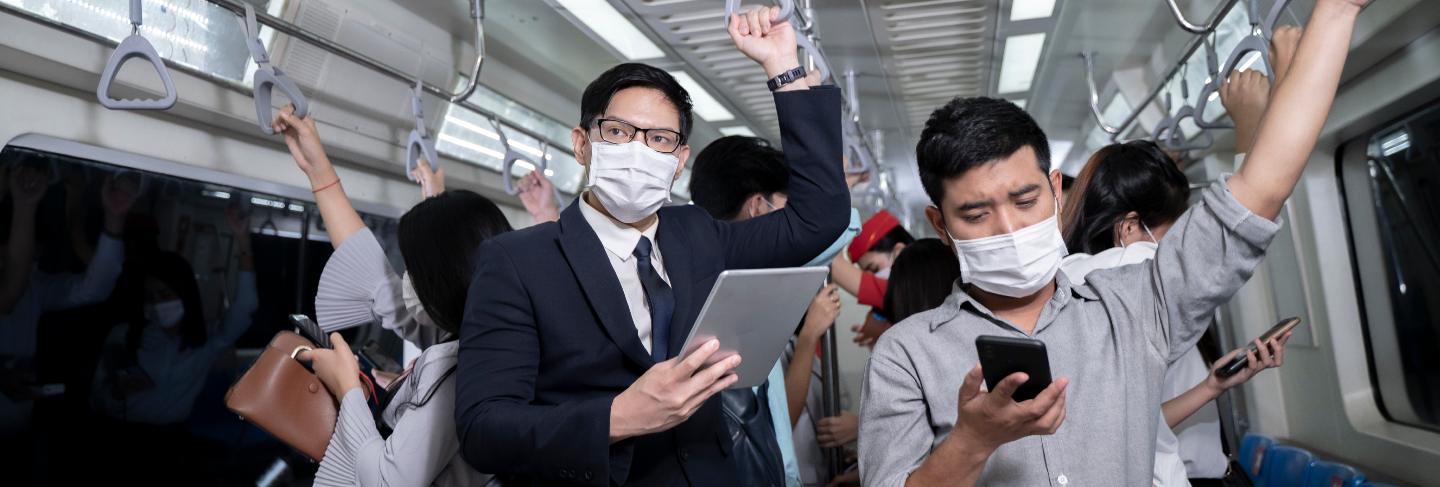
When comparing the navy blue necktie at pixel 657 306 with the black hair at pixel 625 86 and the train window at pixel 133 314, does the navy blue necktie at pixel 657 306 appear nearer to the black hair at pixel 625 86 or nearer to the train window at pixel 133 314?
the black hair at pixel 625 86

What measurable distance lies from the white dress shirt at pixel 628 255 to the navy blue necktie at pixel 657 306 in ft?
0.03

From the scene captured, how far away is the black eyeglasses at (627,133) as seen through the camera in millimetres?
1666

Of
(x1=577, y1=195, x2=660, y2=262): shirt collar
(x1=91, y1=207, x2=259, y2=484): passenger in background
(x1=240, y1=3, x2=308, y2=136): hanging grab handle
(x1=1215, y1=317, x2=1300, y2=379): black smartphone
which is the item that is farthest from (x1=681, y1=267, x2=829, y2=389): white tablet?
(x1=91, y1=207, x2=259, y2=484): passenger in background

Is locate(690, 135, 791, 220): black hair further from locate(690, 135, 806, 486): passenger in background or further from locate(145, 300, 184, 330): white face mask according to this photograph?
locate(145, 300, 184, 330): white face mask

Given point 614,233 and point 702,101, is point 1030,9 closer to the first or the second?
point 702,101

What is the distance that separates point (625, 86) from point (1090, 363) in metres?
0.97

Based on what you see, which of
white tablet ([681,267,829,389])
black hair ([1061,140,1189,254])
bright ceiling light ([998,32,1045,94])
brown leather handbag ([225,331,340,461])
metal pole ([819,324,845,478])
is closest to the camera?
white tablet ([681,267,829,389])

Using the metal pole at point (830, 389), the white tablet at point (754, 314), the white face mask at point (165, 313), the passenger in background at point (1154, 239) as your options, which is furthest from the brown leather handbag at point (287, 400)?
the passenger in background at point (1154, 239)

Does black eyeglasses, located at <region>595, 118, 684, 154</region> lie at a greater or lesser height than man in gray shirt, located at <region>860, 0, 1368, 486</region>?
greater

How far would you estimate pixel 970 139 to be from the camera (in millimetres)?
1551

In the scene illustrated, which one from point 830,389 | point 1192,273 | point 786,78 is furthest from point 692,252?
point 830,389

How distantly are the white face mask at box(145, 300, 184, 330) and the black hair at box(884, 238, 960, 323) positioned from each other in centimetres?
243

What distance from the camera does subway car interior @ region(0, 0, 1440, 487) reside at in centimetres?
143

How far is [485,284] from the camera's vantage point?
147 centimetres
